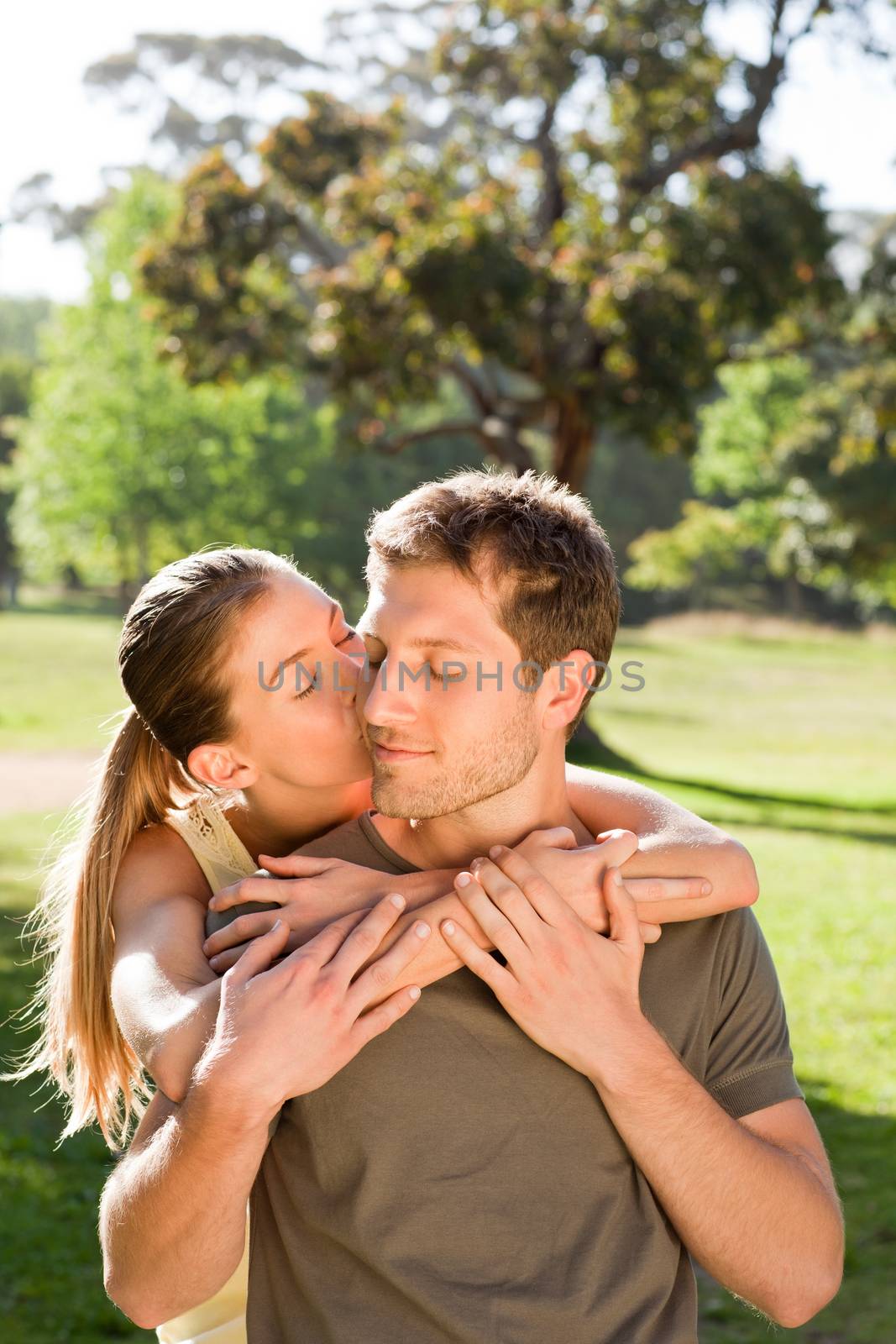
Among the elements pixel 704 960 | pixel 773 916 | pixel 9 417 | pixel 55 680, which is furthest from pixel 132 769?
pixel 9 417

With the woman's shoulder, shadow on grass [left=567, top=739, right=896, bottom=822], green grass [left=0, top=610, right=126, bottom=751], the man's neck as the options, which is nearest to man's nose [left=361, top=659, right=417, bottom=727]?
the man's neck

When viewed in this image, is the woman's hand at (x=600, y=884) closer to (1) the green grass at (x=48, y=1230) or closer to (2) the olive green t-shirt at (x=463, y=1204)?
(2) the olive green t-shirt at (x=463, y=1204)

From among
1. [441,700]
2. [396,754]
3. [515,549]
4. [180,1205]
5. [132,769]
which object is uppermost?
[515,549]

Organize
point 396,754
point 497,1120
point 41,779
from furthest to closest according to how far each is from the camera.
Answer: point 41,779
point 396,754
point 497,1120

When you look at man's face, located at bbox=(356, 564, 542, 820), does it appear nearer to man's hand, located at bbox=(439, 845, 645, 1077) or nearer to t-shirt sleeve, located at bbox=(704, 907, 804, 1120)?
man's hand, located at bbox=(439, 845, 645, 1077)

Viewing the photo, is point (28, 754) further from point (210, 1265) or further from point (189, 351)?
point (210, 1265)

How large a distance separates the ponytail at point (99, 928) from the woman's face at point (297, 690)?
201 mm

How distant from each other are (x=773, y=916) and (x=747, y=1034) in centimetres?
843

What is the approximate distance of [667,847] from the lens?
2203mm

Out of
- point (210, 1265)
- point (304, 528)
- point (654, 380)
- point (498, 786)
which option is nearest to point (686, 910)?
point (498, 786)

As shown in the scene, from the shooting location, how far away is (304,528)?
134 feet

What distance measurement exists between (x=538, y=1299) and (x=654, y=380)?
43.5 feet

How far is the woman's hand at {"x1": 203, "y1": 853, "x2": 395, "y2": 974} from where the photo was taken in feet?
6.56

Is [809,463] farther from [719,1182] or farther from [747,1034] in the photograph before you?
[719,1182]
